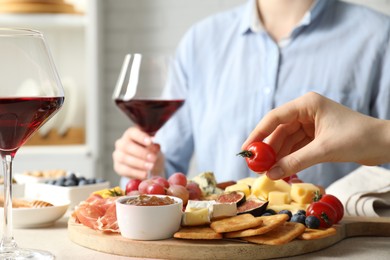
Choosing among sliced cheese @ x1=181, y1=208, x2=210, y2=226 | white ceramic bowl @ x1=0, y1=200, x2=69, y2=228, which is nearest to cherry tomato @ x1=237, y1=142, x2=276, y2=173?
sliced cheese @ x1=181, y1=208, x2=210, y2=226

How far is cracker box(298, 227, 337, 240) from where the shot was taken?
130 cm

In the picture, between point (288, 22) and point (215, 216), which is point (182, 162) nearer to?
point (288, 22)

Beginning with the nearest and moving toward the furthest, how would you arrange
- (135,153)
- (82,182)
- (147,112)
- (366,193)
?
(366,193)
(82,182)
(147,112)
(135,153)

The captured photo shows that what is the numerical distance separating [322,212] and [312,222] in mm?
40

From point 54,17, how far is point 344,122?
2.77 metres

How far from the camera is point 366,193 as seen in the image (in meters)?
1.73

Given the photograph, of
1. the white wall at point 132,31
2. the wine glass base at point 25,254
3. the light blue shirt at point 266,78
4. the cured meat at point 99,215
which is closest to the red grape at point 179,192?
the cured meat at point 99,215

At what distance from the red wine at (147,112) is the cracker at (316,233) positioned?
74 centimetres

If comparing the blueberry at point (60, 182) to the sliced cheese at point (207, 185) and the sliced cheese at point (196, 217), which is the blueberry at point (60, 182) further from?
the sliced cheese at point (196, 217)

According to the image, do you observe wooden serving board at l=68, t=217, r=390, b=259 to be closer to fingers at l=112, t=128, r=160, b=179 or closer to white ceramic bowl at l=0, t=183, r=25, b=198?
white ceramic bowl at l=0, t=183, r=25, b=198

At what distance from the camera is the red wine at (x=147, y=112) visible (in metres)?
1.95

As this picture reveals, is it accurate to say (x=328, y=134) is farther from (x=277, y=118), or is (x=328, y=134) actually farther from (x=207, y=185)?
(x=207, y=185)

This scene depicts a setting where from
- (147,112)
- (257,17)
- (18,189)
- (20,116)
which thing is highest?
(257,17)

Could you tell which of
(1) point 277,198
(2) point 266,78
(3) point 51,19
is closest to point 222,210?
(1) point 277,198
